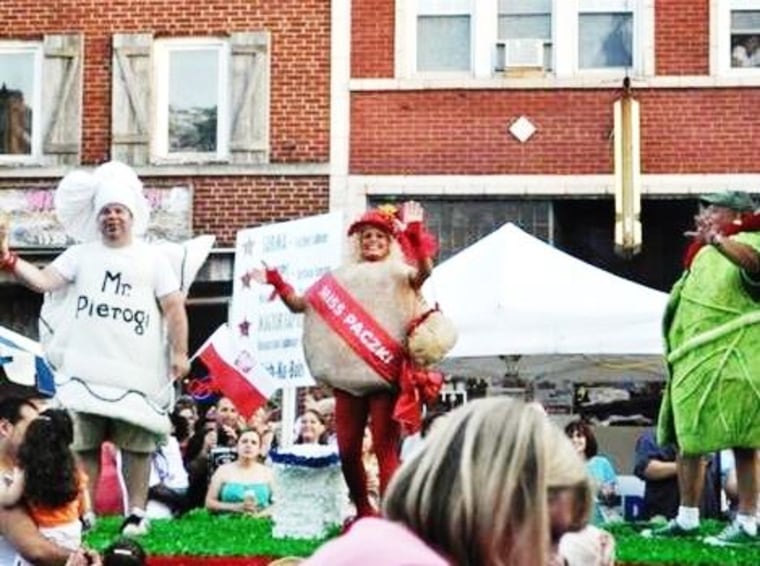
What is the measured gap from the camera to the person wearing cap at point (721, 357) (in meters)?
7.76

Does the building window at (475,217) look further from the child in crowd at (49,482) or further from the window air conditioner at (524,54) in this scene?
the child in crowd at (49,482)

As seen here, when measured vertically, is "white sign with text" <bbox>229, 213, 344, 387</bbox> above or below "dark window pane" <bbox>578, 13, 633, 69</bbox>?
below

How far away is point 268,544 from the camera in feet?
26.3

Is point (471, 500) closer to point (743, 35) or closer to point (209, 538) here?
point (209, 538)

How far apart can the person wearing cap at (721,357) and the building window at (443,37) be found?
35.0ft

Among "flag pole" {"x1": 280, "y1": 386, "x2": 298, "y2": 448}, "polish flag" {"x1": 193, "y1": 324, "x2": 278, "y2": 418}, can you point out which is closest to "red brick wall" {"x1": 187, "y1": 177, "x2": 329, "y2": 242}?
"polish flag" {"x1": 193, "y1": 324, "x2": 278, "y2": 418}

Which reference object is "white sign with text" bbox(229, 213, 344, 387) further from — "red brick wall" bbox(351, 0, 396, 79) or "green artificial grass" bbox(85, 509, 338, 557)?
"red brick wall" bbox(351, 0, 396, 79)

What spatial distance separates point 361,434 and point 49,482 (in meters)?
1.74

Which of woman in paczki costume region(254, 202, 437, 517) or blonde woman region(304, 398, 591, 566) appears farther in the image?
woman in paczki costume region(254, 202, 437, 517)

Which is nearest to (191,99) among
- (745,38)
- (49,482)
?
(745,38)

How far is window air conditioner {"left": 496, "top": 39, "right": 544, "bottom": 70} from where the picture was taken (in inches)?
714

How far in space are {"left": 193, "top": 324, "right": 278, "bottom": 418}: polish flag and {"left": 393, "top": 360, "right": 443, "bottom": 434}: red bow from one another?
423 centimetres

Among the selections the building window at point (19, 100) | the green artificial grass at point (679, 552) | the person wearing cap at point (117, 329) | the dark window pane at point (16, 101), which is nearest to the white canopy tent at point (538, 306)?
the person wearing cap at point (117, 329)

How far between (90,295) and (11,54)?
36.7ft
